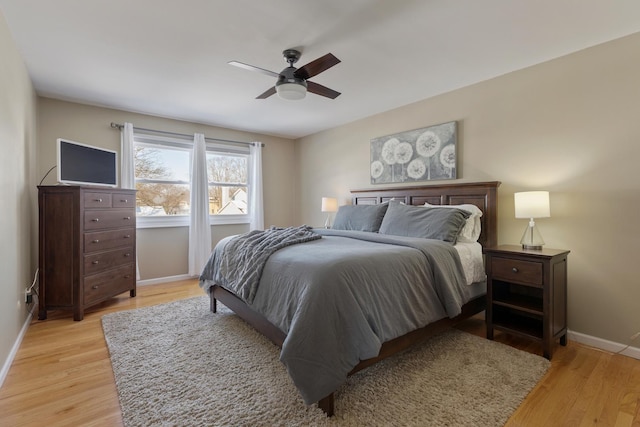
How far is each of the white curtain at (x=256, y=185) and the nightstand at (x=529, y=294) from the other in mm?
3574

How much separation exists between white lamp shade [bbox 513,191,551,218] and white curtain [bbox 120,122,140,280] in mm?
4404

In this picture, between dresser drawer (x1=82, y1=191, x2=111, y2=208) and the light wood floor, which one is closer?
the light wood floor

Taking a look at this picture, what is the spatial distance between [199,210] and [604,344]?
4.69 meters

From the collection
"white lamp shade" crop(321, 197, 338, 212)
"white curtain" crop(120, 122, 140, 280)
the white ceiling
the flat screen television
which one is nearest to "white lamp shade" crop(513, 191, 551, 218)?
the white ceiling

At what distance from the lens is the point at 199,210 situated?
450 cm

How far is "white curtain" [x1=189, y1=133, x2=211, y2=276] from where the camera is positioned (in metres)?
4.46

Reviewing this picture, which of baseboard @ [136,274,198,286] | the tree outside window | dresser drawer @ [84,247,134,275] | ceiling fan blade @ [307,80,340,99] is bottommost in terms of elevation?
baseboard @ [136,274,198,286]

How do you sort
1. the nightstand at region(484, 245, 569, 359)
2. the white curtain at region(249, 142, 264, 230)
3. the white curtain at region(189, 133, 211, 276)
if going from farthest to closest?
1. the white curtain at region(249, 142, 264, 230)
2. the white curtain at region(189, 133, 211, 276)
3. the nightstand at region(484, 245, 569, 359)

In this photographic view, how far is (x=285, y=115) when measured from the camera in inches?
167

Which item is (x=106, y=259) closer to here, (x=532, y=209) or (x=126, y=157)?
(x=126, y=157)

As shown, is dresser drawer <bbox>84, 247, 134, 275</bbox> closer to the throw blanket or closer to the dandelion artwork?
the throw blanket

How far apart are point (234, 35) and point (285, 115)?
1.99 metres

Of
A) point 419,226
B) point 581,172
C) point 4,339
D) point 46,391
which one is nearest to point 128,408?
point 46,391

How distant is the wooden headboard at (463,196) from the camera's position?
115 inches
